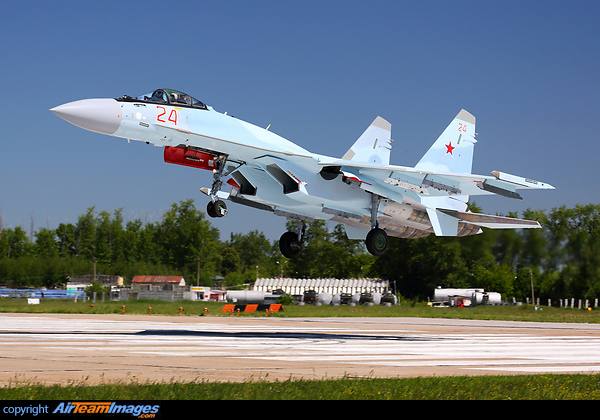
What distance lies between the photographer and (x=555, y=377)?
912 centimetres

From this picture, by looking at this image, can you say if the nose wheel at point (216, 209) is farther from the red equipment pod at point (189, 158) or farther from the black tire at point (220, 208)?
the red equipment pod at point (189, 158)

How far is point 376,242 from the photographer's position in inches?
813

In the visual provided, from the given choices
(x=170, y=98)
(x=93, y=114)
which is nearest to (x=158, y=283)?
(x=170, y=98)

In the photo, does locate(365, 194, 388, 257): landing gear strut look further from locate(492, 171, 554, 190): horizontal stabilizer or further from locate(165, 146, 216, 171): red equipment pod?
locate(165, 146, 216, 171): red equipment pod

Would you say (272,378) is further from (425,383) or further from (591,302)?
(591,302)

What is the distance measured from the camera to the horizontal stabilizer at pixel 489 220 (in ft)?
73.6

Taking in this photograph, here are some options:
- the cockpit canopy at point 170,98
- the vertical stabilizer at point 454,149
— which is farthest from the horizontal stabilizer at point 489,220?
the cockpit canopy at point 170,98

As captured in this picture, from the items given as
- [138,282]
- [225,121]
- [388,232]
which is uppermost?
[225,121]

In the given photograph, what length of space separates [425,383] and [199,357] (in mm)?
4558

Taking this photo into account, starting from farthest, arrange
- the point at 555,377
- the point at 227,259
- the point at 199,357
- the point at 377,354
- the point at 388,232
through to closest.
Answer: the point at 227,259, the point at 388,232, the point at 377,354, the point at 199,357, the point at 555,377

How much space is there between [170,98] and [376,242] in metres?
8.46

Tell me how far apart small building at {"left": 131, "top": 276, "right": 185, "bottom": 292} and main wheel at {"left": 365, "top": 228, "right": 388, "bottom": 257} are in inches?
2323

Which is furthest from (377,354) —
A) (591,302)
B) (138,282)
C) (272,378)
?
(138,282)

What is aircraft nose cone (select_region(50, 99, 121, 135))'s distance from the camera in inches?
595
